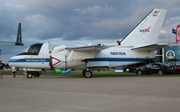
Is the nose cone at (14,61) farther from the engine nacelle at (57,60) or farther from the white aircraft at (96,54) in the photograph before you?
the engine nacelle at (57,60)

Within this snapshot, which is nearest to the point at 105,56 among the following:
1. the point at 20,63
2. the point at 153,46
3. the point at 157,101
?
the point at 153,46

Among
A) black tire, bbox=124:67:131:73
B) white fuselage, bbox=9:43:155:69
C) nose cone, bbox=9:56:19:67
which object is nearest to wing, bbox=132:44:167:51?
white fuselage, bbox=9:43:155:69

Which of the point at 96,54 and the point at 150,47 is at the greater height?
the point at 150,47

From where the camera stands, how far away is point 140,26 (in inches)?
898

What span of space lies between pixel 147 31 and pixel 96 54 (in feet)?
19.0

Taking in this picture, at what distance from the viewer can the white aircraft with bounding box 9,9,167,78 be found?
20.5 meters

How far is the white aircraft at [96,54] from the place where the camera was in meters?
20.5

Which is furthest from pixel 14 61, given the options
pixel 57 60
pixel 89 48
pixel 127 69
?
pixel 127 69

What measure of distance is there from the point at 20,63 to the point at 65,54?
4122 mm

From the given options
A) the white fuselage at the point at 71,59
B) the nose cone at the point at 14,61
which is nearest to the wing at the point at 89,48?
the white fuselage at the point at 71,59

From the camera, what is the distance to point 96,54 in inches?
835

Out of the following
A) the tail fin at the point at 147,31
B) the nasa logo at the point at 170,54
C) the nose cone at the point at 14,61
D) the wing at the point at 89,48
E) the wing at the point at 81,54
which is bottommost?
the nose cone at the point at 14,61

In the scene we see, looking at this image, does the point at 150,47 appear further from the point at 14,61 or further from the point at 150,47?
the point at 14,61

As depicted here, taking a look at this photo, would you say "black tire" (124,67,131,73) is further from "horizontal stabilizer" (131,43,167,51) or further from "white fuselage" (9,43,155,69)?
"horizontal stabilizer" (131,43,167,51)
